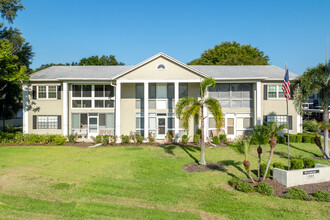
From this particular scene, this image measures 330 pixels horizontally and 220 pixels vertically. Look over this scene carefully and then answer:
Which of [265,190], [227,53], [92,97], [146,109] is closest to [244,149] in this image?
[265,190]

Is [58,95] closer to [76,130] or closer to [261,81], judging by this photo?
[76,130]

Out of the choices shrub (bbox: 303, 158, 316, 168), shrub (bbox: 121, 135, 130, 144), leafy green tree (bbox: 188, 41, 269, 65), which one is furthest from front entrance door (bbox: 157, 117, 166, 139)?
leafy green tree (bbox: 188, 41, 269, 65)

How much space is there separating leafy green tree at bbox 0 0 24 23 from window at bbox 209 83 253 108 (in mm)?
20065

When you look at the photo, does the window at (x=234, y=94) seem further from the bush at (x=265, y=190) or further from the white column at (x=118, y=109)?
the bush at (x=265, y=190)

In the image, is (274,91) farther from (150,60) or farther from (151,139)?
(151,139)

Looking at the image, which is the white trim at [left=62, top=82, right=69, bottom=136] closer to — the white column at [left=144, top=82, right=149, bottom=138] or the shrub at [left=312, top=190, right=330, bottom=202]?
the white column at [left=144, top=82, right=149, bottom=138]

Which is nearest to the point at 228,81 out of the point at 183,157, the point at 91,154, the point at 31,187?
the point at 183,157

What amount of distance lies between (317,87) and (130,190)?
42.6 ft

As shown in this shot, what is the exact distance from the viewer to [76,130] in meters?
20.9

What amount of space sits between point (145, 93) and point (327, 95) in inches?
514

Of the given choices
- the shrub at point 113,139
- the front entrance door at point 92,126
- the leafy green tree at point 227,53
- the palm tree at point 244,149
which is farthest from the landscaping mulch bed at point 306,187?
the leafy green tree at point 227,53

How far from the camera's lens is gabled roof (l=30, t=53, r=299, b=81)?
63.8ft

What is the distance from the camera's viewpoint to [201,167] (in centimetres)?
1222

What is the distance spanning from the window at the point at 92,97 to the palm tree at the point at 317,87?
49.0ft
